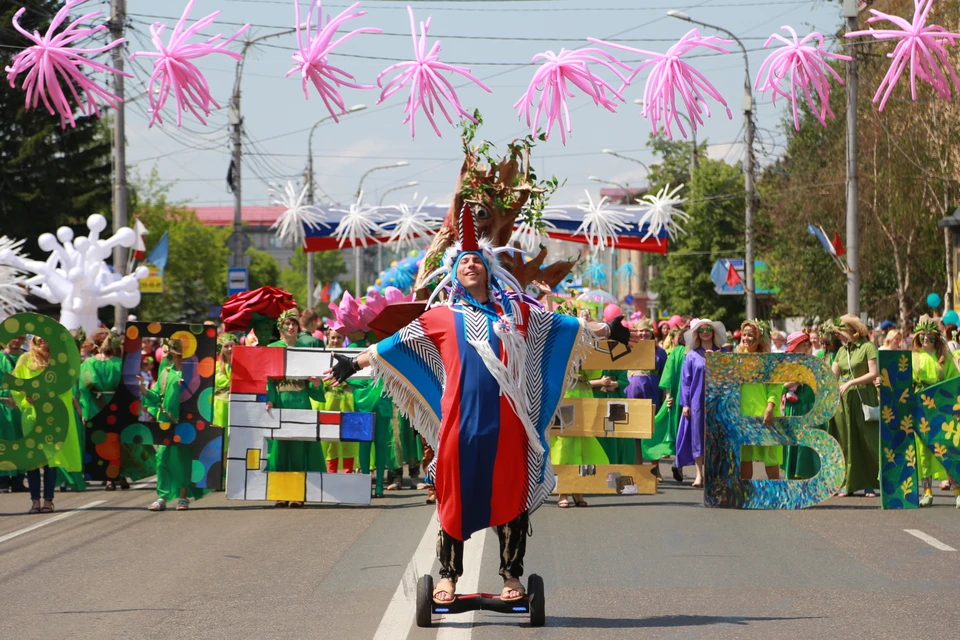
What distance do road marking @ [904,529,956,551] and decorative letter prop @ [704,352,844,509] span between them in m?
1.83

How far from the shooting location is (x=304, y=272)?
149 meters

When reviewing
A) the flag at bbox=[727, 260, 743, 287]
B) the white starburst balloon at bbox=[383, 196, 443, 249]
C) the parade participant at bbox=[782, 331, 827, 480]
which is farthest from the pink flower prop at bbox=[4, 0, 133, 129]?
the flag at bbox=[727, 260, 743, 287]

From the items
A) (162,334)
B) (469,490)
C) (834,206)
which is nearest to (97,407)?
(162,334)

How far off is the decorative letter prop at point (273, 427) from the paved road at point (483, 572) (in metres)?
0.26

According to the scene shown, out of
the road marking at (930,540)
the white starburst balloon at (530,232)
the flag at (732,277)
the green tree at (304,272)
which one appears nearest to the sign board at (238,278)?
the white starburst balloon at (530,232)

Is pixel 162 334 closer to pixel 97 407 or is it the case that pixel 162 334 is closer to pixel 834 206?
pixel 97 407

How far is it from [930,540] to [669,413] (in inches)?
226

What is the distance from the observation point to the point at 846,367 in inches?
560

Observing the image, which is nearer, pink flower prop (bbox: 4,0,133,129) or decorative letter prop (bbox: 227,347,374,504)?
pink flower prop (bbox: 4,0,133,129)

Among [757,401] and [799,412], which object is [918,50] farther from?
[799,412]

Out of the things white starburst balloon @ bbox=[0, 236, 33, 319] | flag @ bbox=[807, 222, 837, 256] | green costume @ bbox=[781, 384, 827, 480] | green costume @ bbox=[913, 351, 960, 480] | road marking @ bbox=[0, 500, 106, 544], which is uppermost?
flag @ bbox=[807, 222, 837, 256]

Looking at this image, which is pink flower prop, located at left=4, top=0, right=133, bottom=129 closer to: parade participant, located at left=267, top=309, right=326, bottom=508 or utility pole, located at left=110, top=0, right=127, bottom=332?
parade participant, located at left=267, top=309, right=326, bottom=508

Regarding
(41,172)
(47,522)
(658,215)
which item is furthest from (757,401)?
(41,172)

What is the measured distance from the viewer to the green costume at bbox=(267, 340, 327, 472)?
44.8 feet
